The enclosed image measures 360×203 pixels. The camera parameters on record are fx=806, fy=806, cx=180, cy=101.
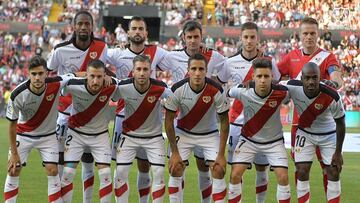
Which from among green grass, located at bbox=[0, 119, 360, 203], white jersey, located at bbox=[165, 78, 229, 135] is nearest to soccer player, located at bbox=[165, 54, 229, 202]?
white jersey, located at bbox=[165, 78, 229, 135]

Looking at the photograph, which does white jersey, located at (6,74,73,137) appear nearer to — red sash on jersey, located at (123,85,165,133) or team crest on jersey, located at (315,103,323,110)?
red sash on jersey, located at (123,85,165,133)

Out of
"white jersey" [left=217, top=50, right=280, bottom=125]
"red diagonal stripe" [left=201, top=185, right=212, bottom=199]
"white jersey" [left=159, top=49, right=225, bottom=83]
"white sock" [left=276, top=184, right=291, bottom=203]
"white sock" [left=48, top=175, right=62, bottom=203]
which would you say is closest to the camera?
"white sock" [left=276, top=184, right=291, bottom=203]

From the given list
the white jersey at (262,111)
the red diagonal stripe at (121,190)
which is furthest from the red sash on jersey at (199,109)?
the red diagonal stripe at (121,190)

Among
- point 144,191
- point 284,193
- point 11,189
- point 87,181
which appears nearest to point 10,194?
point 11,189

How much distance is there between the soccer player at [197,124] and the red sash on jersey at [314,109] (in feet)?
3.39

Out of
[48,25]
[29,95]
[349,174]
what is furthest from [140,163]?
[48,25]

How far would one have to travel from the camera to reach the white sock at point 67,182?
10.4m

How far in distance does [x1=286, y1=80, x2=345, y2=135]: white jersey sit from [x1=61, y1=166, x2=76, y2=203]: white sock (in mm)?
2993

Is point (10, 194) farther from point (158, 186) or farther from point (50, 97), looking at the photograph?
point (158, 186)

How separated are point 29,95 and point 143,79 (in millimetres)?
1447

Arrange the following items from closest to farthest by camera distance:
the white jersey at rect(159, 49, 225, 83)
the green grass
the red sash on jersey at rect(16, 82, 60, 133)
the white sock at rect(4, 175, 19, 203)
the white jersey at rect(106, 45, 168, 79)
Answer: the white sock at rect(4, 175, 19, 203)
the red sash on jersey at rect(16, 82, 60, 133)
the white jersey at rect(159, 49, 225, 83)
the white jersey at rect(106, 45, 168, 79)
the green grass

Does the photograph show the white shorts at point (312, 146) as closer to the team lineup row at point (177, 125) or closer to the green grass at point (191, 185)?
the team lineup row at point (177, 125)

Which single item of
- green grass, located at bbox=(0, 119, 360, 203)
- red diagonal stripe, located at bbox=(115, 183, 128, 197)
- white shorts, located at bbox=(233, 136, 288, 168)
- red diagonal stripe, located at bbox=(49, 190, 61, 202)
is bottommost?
green grass, located at bbox=(0, 119, 360, 203)

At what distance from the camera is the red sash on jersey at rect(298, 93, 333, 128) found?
10234 millimetres
